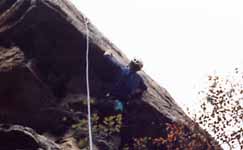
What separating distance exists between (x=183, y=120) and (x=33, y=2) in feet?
17.4

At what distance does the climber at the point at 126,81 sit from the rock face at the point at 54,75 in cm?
22

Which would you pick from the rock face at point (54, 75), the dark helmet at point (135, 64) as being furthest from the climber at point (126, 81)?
the rock face at point (54, 75)

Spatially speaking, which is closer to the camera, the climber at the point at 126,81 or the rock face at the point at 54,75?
the rock face at the point at 54,75

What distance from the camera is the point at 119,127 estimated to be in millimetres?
12344

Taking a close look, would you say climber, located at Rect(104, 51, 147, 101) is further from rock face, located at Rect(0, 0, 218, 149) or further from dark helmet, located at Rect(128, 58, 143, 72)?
rock face, located at Rect(0, 0, 218, 149)

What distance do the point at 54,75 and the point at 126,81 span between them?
2007mm

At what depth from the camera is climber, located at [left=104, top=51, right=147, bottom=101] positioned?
1230 centimetres

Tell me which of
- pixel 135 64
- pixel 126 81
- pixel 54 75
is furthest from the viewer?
pixel 54 75

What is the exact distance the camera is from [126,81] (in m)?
12.3

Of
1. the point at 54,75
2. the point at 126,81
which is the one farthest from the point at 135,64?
the point at 54,75

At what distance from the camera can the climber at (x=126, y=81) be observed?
12305 mm

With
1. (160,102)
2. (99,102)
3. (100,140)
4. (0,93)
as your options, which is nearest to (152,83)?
(160,102)

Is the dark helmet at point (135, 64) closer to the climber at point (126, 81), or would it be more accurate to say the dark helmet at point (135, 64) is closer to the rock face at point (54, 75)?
the climber at point (126, 81)

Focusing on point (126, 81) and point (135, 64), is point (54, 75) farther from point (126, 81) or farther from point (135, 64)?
point (135, 64)
